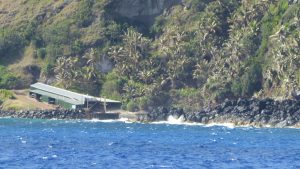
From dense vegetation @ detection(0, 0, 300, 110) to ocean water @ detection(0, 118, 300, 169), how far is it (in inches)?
664

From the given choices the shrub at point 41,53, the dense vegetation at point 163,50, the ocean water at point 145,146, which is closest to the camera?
the ocean water at point 145,146

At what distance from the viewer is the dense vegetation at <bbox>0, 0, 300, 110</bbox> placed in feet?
454

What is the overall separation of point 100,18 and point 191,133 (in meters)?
61.3

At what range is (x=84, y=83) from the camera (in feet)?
497

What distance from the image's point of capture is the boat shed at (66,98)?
145 metres

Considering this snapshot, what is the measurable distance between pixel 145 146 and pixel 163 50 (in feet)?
207

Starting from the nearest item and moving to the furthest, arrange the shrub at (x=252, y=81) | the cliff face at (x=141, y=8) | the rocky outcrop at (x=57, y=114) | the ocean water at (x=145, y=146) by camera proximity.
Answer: the ocean water at (x=145, y=146) → the shrub at (x=252, y=81) → the rocky outcrop at (x=57, y=114) → the cliff face at (x=141, y=8)

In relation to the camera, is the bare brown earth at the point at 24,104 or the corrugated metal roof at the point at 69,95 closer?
the corrugated metal roof at the point at 69,95

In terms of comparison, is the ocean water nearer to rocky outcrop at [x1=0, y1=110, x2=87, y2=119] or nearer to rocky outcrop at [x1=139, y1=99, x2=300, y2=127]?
rocky outcrop at [x1=139, y1=99, x2=300, y2=127]

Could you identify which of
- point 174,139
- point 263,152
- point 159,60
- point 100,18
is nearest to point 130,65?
point 159,60

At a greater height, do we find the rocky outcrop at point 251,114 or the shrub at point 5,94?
the shrub at point 5,94

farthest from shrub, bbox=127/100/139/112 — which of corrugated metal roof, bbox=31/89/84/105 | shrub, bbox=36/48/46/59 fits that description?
shrub, bbox=36/48/46/59

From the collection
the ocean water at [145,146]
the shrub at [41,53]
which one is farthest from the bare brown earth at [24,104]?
the ocean water at [145,146]

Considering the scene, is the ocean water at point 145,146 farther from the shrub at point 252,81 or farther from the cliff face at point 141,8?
the cliff face at point 141,8
